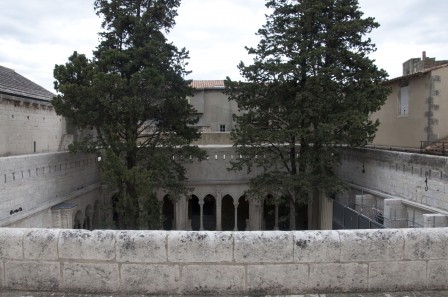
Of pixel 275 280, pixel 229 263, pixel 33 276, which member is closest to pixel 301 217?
pixel 275 280

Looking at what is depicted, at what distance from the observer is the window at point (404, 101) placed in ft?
51.7

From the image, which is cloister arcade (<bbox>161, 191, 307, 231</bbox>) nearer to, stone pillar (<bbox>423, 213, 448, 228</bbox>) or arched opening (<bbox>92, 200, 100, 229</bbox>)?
arched opening (<bbox>92, 200, 100, 229</bbox>)

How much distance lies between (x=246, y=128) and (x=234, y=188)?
604cm

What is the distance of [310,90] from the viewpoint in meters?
12.9

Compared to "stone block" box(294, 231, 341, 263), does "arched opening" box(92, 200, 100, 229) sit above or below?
below

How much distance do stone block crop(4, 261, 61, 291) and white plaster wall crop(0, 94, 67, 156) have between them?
15277 mm

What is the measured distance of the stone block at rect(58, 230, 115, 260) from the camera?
10.5ft

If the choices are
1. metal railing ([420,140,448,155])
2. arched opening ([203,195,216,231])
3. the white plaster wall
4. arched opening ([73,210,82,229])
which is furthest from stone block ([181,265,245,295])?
arched opening ([203,195,216,231])

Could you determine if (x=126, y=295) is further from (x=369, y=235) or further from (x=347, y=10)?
(x=347, y=10)

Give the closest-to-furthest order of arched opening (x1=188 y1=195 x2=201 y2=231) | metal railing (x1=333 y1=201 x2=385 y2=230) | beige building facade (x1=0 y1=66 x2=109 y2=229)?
beige building facade (x1=0 y1=66 x2=109 y2=229)
metal railing (x1=333 y1=201 x2=385 y2=230)
arched opening (x1=188 y1=195 x2=201 y2=231)

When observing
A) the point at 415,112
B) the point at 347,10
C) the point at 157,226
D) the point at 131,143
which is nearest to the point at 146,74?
the point at 131,143

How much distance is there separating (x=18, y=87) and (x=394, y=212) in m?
18.7

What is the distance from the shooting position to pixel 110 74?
12117 millimetres

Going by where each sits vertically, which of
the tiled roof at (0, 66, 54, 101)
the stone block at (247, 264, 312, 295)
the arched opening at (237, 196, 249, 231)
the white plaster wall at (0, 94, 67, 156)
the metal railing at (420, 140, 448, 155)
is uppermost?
the tiled roof at (0, 66, 54, 101)
